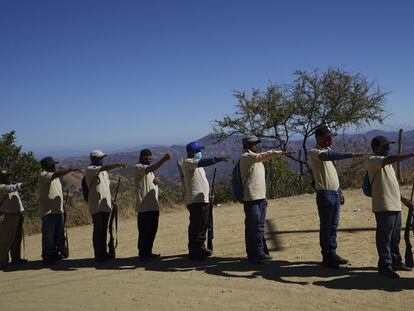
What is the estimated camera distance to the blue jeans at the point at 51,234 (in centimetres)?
812

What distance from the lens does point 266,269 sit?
6.89m

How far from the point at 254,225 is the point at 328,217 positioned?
109 centimetres

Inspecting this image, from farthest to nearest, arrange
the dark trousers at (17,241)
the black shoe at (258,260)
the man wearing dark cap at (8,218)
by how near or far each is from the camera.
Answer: the dark trousers at (17,241)
the man wearing dark cap at (8,218)
the black shoe at (258,260)

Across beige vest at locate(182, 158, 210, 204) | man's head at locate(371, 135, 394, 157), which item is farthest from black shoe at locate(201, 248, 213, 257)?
man's head at locate(371, 135, 394, 157)

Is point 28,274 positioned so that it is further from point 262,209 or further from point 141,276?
point 262,209

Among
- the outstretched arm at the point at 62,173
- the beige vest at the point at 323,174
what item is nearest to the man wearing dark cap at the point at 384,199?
the beige vest at the point at 323,174

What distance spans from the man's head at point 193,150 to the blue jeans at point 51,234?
256 centimetres

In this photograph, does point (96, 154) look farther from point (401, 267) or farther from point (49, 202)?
point (401, 267)

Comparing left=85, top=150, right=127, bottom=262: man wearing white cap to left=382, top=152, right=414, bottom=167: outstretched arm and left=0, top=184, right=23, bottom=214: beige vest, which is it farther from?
left=382, top=152, right=414, bottom=167: outstretched arm

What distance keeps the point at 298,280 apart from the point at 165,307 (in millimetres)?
1781

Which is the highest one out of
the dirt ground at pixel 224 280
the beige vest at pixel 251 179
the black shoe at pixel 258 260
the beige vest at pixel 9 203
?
the beige vest at pixel 251 179

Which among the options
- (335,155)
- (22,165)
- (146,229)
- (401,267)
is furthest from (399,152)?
(22,165)

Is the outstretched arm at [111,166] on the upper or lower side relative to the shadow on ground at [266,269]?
upper

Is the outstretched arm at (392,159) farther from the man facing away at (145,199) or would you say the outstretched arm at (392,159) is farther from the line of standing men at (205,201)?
the man facing away at (145,199)
